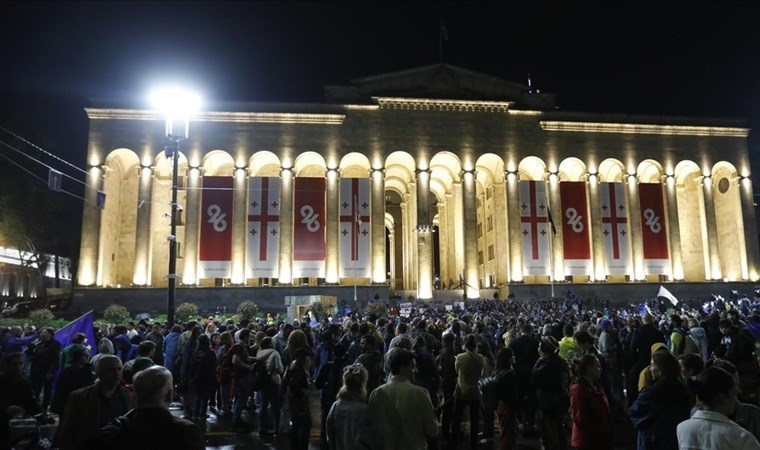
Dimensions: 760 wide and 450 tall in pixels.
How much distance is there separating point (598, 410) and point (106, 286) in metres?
35.1

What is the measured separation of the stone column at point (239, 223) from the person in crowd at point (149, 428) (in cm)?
3304

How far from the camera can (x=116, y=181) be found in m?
38.4

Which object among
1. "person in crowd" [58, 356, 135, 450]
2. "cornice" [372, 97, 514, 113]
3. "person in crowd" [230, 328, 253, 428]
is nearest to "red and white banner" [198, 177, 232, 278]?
"cornice" [372, 97, 514, 113]

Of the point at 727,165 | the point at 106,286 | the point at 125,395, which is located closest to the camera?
the point at 125,395

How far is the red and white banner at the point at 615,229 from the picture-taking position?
125 feet

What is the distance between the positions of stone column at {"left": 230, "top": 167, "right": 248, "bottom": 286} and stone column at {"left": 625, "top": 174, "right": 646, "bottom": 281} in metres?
26.3

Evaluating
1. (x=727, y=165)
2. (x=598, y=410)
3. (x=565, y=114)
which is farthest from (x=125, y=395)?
(x=727, y=165)

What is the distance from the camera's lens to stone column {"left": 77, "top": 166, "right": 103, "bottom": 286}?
1375 inches

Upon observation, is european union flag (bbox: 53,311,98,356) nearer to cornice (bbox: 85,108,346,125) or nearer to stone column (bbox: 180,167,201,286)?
stone column (bbox: 180,167,201,286)

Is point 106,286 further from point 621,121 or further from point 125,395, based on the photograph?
point 621,121

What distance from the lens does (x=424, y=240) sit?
124ft

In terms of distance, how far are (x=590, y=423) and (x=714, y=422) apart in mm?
2373

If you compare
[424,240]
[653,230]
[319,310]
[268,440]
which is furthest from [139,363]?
[653,230]

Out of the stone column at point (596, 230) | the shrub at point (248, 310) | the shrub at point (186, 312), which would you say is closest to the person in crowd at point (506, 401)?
the shrub at point (186, 312)
